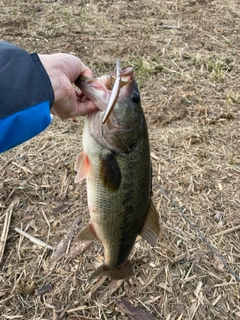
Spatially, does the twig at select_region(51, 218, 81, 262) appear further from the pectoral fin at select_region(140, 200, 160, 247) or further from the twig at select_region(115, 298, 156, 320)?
the pectoral fin at select_region(140, 200, 160, 247)

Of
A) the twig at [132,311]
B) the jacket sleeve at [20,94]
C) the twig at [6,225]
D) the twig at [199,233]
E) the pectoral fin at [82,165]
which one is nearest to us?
the jacket sleeve at [20,94]

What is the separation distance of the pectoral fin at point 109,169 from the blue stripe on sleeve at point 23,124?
0.33 metres

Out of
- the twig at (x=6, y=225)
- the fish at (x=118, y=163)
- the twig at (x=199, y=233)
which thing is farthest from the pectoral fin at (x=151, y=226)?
the twig at (x=6, y=225)

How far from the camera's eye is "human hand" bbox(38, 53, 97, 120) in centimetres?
179

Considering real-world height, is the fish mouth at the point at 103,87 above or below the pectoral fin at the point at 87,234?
above

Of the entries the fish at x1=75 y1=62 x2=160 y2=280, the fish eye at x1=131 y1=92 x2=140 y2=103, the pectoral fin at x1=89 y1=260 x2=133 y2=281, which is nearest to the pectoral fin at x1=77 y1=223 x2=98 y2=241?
the fish at x1=75 y1=62 x2=160 y2=280

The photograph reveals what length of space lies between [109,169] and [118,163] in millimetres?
63

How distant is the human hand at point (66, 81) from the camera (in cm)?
179

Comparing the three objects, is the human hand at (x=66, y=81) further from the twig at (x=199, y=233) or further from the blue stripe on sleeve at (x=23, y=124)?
the twig at (x=199, y=233)

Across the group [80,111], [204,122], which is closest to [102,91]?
[80,111]

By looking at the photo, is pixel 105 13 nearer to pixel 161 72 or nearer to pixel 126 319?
pixel 161 72

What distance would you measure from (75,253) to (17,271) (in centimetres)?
41

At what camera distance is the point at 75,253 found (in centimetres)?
279

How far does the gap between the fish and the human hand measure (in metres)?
0.05
